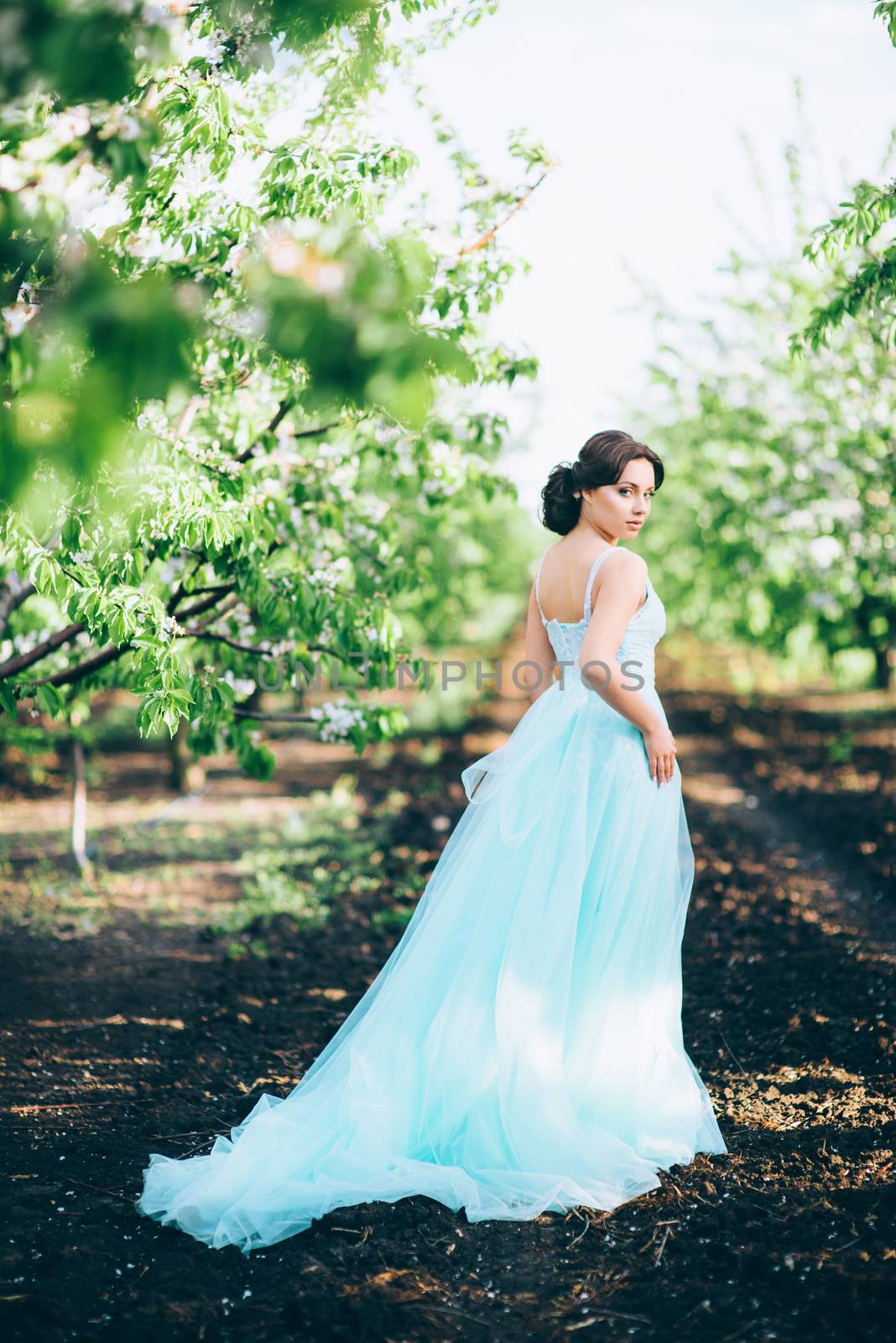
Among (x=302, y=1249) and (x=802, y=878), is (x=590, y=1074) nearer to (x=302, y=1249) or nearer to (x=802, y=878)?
(x=302, y=1249)

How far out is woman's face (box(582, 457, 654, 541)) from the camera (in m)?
3.57

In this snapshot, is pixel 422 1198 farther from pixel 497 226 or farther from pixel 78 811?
pixel 78 811

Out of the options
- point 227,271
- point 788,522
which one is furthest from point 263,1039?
point 788,522

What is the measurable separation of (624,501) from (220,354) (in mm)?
1698

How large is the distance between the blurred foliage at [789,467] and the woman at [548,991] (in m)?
5.83

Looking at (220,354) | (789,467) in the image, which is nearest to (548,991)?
(220,354)

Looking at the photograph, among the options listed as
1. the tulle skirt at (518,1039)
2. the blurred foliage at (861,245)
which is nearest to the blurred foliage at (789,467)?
the blurred foliage at (861,245)

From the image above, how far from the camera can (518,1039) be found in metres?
3.40

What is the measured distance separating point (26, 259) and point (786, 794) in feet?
27.4

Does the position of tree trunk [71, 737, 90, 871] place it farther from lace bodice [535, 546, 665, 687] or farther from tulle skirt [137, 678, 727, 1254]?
lace bodice [535, 546, 665, 687]

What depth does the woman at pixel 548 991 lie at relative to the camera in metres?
3.22

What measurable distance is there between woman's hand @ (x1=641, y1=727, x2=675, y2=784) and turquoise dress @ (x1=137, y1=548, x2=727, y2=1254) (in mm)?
60

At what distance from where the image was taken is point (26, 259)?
2596 mm

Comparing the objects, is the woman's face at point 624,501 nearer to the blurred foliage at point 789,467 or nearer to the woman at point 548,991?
→ the woman at point 548,991
